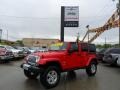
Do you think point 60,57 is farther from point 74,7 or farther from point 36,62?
point 74,7

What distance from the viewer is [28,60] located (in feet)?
35.6

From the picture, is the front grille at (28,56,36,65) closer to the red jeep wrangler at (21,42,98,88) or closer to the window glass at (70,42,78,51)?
the red jeep wrangler at (21,42,98,88)

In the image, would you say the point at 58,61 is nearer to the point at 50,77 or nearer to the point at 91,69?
the point at 50,77

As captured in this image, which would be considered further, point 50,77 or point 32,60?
point 32,60

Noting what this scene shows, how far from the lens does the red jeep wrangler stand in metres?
10.0

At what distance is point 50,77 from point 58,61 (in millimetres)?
882

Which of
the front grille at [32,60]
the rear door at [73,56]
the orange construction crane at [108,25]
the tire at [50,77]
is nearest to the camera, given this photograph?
the tire at [50,77]

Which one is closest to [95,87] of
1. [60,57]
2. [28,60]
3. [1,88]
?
[60,57]

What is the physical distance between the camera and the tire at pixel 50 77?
9.93 m

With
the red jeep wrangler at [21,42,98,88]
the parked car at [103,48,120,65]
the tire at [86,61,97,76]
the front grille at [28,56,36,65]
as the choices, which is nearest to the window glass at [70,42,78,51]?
→ the red jeep wrangler at [21,42,98,88]

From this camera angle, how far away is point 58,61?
35.1ft

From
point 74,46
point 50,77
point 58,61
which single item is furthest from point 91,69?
point 50,77

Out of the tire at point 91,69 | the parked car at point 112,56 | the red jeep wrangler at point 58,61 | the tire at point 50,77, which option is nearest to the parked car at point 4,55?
the parked car at point 112,56

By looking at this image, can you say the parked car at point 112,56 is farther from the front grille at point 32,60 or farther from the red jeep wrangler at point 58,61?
the front grille at point 32,60
